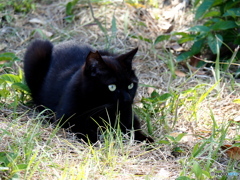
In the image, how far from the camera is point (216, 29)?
11.7 ft

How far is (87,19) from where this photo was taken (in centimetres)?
449

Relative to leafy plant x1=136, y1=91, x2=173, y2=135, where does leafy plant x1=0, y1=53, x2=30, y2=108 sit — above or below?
above

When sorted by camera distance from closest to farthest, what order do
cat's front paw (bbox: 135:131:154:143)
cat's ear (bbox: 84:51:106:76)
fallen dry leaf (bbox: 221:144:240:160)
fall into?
fallen dry leaf (bbox: 221:144:240:160), cat's ear (bbox: 84:51:106:76), cat's front paw (bbox: 135:131:154:143)

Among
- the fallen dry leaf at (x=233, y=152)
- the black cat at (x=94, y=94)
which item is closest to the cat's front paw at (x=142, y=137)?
the black cat at (x=94, y=94)

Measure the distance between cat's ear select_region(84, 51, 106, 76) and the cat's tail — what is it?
79 centimetres

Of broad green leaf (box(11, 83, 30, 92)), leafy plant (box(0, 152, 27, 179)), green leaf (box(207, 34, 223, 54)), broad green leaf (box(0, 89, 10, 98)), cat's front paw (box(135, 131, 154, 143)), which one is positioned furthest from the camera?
green leaf (box(207, 34, 223, 54))

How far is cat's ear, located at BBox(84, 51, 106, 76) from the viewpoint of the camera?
2.49 meters

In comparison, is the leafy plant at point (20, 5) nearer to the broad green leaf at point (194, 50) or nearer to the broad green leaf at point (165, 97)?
the broad green leaf at point (194, 50)

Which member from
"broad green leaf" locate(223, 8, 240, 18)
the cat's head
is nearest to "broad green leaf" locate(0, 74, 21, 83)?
the cat's head

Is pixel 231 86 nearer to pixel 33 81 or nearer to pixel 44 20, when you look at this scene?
pixel 33 81

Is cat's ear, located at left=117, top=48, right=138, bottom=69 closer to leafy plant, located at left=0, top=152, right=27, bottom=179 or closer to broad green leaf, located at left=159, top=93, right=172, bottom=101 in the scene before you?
broad green leaf, located at left=159, top=93, right=172, bottom=101

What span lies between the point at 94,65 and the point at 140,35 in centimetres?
185

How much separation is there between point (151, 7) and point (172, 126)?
2328 millimetres

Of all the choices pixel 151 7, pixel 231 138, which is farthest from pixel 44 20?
pixel 231 138
